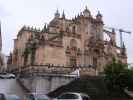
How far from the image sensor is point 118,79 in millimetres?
39688

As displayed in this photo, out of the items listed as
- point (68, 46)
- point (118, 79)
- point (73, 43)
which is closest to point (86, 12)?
point (73, 43)

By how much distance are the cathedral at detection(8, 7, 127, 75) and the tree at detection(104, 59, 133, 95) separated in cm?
1858

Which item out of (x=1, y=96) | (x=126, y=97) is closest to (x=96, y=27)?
(x=126, y=97)

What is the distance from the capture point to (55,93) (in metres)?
A: 43.8

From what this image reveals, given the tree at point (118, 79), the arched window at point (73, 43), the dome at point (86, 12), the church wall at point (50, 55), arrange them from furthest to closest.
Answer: the dome at point (86, 12) → the arched window at point (73, 43) → the church wall at point (50, 55) → the tree at point (118, 79)

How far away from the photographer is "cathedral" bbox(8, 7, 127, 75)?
61344mm

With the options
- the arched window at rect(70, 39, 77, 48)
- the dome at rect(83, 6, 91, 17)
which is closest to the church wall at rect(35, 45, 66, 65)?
the arched window at rect(70, 39, 77, 48)

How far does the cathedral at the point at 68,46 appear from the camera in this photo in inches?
2415

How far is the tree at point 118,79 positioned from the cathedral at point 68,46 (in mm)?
18579

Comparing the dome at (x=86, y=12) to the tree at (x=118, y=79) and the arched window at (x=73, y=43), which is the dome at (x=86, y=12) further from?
the tree at (x=118, y=79)

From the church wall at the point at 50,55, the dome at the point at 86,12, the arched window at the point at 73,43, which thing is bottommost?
the church wall at the point at 50,55

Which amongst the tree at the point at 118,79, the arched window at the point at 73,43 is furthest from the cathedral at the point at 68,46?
the tree at the point at 118,79

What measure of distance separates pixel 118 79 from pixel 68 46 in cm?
2622

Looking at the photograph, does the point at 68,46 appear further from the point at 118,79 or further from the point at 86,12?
the point at 118,79
